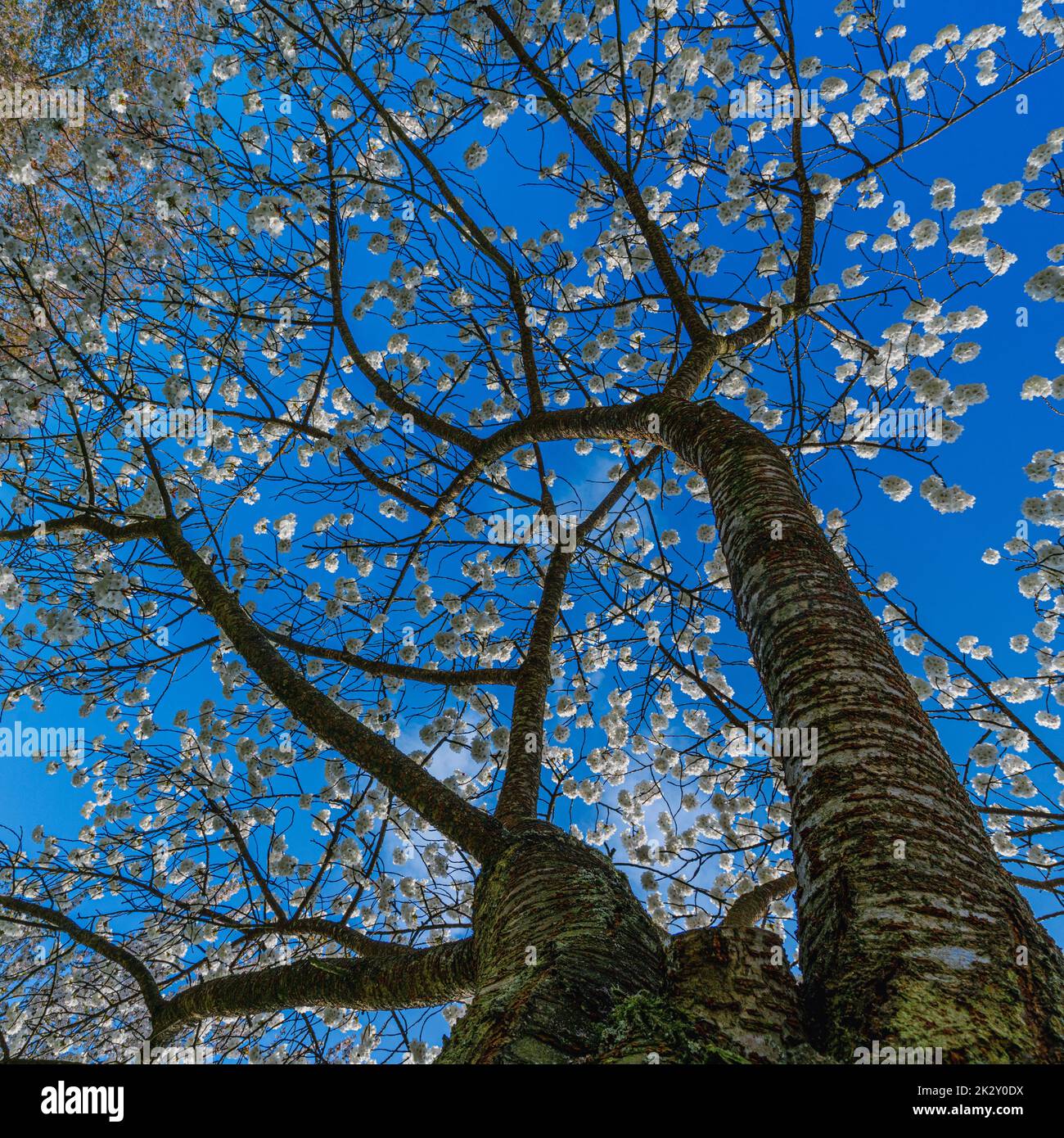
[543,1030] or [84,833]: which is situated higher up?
[84,833]

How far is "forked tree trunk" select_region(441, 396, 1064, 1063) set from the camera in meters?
0.97

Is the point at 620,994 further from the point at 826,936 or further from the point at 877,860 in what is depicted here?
the point at 877,860

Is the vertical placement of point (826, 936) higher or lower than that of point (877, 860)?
lower

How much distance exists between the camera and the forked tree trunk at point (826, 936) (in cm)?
97

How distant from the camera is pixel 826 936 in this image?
1.17 m

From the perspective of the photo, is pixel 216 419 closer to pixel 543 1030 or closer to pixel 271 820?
pixel 271 820

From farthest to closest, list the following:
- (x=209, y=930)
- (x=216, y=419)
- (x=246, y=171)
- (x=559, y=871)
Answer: (x=216, y=419)
(x=209, y=930)
(x=246, y=171)
(x=559, y=871)

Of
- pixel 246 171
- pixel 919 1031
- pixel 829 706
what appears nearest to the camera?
pixel 919 1031

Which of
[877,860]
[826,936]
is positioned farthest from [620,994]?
[877,860]

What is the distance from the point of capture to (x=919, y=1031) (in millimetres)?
916

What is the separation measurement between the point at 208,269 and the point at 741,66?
442cm
